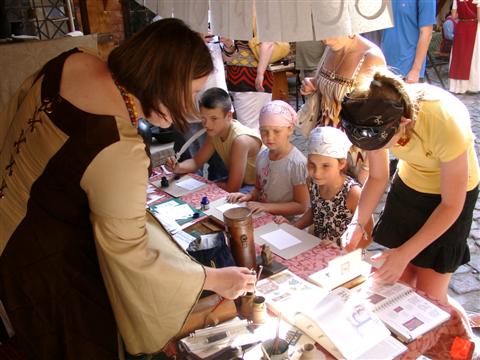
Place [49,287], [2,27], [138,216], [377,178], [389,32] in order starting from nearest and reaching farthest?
1. [138,216]
2. [49,287]
3. [377,178]
4. [2,27]
5. [389,32]

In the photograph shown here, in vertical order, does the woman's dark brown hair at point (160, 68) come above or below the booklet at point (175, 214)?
above

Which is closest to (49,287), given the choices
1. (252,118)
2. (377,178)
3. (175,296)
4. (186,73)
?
(175,296)

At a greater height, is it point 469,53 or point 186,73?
point 186,73

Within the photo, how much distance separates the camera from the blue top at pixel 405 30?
13.9ft

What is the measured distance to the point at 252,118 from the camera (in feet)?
15.2

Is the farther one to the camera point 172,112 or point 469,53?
point 469,53

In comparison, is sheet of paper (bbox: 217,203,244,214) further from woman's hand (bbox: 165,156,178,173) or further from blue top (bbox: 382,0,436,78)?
blue top (bbox: 382,0,436,78)

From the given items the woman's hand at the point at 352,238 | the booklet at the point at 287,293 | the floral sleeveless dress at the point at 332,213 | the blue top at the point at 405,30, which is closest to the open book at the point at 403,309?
the booklet at the point at 287,293

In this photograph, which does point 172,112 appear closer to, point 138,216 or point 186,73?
point 186,73

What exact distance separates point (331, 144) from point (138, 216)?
1446mm

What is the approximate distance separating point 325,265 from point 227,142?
1.66m

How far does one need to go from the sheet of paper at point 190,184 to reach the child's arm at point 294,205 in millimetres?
463

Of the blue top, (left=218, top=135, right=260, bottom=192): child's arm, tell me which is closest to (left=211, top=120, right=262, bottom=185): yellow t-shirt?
(left=218, top=135, right=260, bottom=192): child's arm

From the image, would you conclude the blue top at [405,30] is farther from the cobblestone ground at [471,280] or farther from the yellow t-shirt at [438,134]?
the yellow t-shirt at [438,134]
